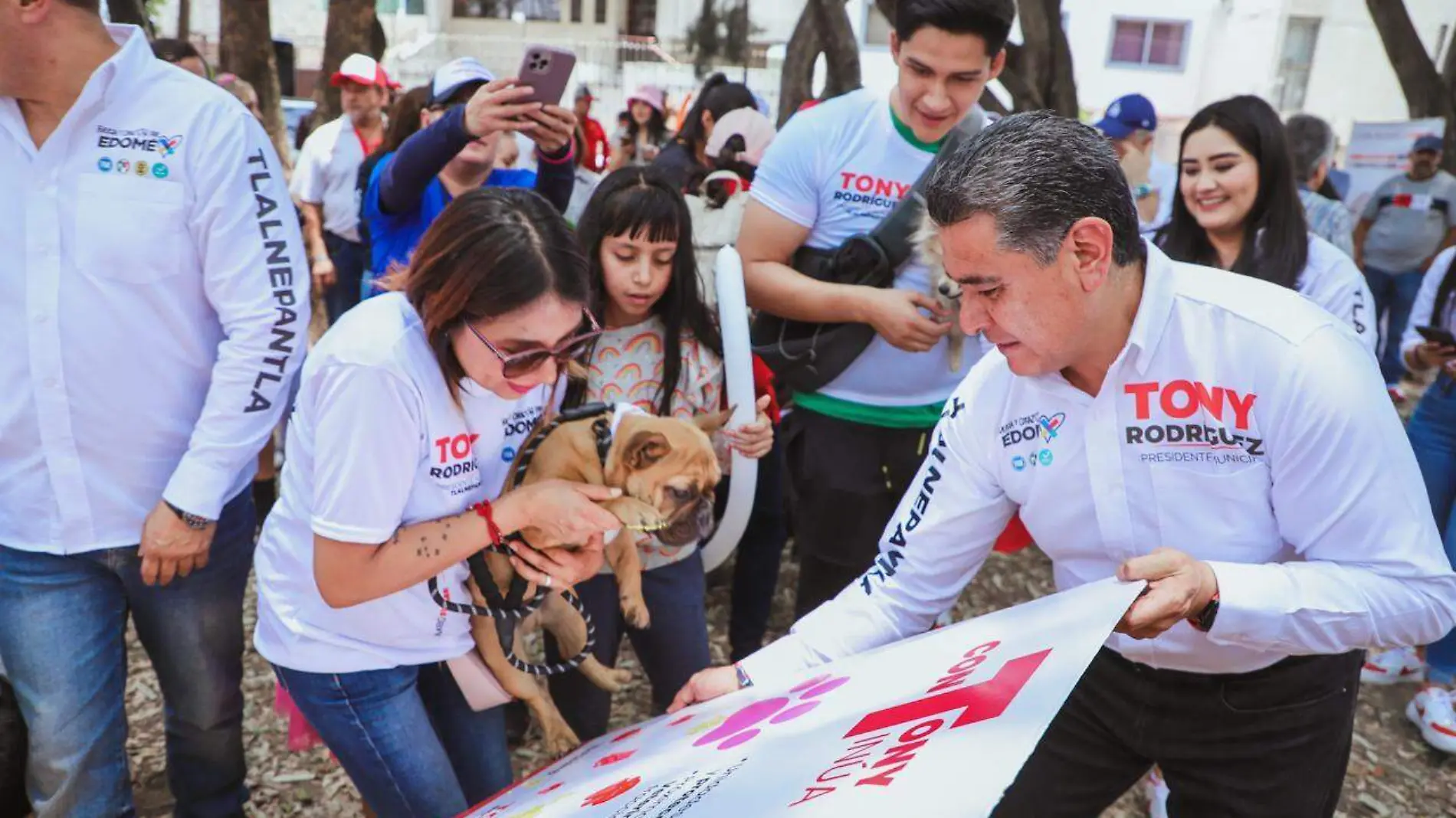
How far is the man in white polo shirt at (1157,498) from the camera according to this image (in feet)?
5.68

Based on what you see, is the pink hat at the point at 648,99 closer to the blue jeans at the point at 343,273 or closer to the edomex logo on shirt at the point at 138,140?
the blue jeans at the point at 343,273

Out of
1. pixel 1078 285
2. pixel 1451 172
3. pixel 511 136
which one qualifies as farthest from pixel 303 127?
pixel 1451 172

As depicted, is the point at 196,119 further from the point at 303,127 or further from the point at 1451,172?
the point at 1451,172

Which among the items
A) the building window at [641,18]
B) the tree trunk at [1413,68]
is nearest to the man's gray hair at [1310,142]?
the tree trunk at [1413,68]

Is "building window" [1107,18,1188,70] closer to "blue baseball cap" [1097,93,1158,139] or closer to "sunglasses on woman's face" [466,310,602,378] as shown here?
"blue baseball cap" [1097,93,1158,139]

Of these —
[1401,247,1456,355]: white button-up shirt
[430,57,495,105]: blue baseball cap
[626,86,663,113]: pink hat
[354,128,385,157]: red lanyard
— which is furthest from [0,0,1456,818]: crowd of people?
[626,86,663,113]: pink hat

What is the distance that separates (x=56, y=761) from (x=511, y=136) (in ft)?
11.4

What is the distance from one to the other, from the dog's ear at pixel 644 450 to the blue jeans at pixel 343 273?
4.63 metres

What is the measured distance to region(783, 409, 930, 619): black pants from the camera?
3240 mm

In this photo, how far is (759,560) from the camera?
4.18 metres

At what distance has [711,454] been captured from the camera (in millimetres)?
2549

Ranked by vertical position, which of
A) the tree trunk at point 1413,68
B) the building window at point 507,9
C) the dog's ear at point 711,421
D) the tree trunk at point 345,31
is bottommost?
the dog's ear at point 711,421

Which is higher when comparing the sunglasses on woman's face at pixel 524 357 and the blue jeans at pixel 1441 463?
the sunglasses on woman's face at pixel 524 357

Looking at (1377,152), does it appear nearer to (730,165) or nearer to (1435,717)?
(1435,717)
